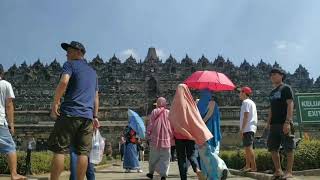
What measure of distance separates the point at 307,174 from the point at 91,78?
4.96 m

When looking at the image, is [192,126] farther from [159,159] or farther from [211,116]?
[159,159]

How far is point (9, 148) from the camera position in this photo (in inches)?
281

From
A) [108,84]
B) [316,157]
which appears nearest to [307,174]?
[316,157]

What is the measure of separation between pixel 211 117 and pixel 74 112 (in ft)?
9.99

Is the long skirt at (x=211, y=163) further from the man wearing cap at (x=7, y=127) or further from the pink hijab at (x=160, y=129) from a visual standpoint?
the man wearing cap at (x=7, y=127)

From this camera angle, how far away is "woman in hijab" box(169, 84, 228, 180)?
7305mm

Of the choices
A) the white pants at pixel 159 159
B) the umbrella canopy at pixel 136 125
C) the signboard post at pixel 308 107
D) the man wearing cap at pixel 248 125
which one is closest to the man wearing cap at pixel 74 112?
the white pants at pixel 159 159

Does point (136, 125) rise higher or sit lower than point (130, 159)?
higher

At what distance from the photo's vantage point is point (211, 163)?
23.9 ft

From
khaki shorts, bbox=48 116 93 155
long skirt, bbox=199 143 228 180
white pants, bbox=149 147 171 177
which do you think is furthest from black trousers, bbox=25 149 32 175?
khaki shorts, bbox=48 116 93 155

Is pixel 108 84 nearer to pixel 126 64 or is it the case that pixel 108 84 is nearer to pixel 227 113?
pixel 126 64

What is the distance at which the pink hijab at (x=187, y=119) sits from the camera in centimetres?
734

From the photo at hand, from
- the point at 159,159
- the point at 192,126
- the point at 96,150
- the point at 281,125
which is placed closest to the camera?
the point at 192,126

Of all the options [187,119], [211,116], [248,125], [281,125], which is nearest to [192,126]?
[187,119]
